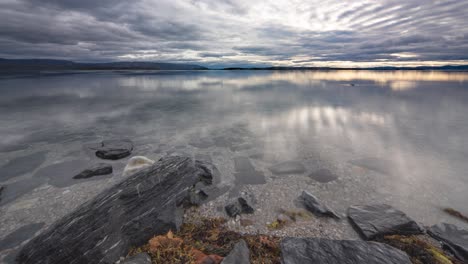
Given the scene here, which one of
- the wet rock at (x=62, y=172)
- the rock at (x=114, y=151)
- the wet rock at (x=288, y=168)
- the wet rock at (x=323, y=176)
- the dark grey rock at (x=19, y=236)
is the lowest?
the dark grey rock at (x=19, y=236)

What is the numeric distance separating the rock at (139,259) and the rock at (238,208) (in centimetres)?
342

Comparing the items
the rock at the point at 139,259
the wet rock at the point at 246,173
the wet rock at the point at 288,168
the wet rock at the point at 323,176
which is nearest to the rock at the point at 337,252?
the rock at the point at 139,259

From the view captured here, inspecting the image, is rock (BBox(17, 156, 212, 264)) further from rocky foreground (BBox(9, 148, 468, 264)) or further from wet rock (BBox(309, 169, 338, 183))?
wet rock (BBox(309, 169, 338, 183))

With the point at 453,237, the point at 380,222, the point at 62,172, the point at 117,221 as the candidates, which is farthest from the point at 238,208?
the point at 62,172

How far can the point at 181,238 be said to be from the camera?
679 cm

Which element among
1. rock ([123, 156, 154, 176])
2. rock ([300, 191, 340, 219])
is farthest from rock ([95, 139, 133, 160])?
rock ([300, 191, 340, 219])

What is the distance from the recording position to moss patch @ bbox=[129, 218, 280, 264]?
5.80 meters

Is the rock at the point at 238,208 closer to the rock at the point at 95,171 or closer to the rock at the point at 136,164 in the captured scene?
the rock at the point at 136,164

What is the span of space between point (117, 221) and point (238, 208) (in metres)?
4.22

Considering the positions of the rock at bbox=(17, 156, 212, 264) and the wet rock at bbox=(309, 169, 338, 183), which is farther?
the wet rock at bbox=(309, 169, 338, 183)

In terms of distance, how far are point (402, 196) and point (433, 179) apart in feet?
10.7

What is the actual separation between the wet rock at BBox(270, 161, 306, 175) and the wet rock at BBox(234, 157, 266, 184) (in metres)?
1.01

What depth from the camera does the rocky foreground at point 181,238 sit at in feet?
18.3

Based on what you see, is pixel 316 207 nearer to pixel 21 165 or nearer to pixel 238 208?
pixel 238 208
